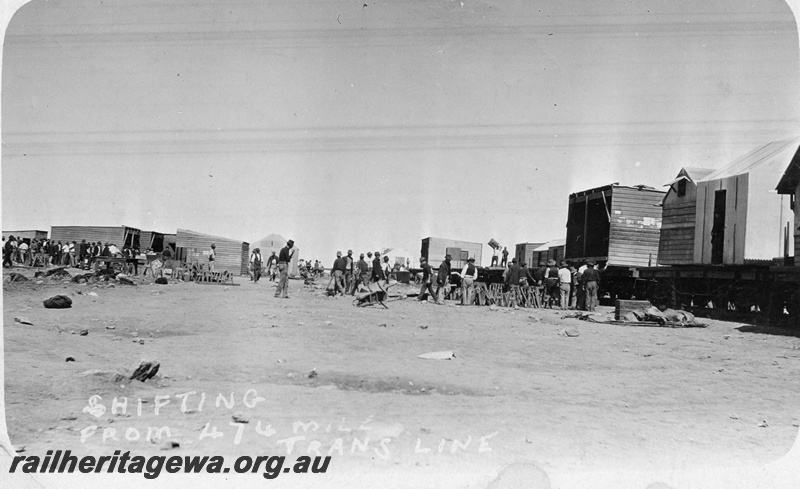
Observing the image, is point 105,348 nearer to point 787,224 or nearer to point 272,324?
point 272,324

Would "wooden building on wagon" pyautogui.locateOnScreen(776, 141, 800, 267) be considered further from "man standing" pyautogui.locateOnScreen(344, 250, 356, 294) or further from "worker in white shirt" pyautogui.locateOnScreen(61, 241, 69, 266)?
"worker in white shirt" pyautogui.locateOnScreen(61, 241, 69, 266)

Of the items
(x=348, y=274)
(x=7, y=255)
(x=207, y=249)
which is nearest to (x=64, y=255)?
(x=7, y=255)

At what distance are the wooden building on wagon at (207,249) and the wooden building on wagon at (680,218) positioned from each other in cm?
2524

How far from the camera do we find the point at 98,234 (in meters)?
35.1

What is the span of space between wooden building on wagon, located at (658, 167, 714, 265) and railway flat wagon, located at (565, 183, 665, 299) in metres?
2.17

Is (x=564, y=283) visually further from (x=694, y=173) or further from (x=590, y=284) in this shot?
(x=694, y=173)

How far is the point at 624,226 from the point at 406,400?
58.1 feet

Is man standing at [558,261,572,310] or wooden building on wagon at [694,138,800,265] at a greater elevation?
wooden building on wagon at [694,138,800,265]

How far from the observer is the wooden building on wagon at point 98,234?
35.1 metres

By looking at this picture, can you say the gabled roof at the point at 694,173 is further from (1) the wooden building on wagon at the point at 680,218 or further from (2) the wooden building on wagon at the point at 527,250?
(2) the wooden building on wagon at the point at 527,250

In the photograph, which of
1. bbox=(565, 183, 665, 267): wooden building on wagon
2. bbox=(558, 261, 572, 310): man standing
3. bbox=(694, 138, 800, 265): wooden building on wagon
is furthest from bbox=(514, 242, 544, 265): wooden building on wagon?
bbox=(694, 138, 800, 265): wooden building on wagon

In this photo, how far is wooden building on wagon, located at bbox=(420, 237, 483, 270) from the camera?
40.5 meters

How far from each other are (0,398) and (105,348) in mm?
2263

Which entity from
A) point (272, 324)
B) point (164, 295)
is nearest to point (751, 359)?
point (272, 324)
